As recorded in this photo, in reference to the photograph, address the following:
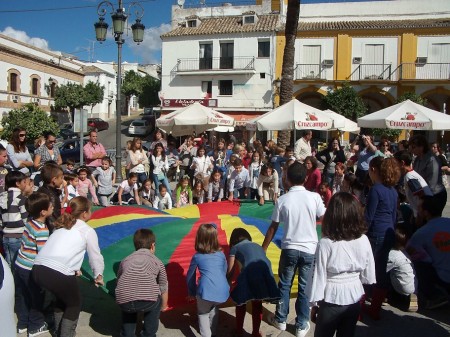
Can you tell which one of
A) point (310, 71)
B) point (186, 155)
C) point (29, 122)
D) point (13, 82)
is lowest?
point (186, 155)

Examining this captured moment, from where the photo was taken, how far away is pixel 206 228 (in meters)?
4.09

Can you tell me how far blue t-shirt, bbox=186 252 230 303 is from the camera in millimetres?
3967

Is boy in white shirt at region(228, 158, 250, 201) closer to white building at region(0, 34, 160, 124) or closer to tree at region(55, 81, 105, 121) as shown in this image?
white building at region(0, 34, 160, 124)

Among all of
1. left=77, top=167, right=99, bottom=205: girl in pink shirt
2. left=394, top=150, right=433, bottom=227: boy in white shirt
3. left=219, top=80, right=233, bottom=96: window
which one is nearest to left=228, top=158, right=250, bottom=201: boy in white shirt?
left=77, top=167, right=99, bottom=205: girl in pink shirt

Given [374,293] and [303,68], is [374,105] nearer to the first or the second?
[303,68]

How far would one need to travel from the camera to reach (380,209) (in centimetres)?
443

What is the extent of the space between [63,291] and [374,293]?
125 inches

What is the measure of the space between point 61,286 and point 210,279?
1.31 meters

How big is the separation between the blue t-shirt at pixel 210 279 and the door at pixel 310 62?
27.4 meters

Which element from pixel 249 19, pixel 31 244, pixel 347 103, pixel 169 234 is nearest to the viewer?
pixel 31 244

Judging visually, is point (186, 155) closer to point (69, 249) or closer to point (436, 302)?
point (436, 302)

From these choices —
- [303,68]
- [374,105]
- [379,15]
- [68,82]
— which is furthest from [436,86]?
[68,82]

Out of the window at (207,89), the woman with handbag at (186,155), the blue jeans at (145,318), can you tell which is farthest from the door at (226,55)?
the blue jeans at (145,318)

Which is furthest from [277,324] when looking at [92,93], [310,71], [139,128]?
[92,93]
